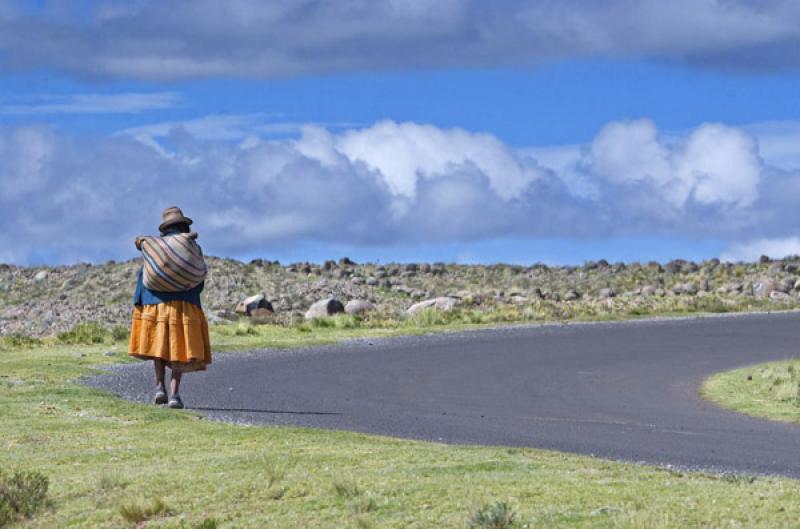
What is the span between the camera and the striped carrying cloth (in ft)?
58.8

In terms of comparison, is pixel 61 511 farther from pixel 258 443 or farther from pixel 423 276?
pixel 423 276

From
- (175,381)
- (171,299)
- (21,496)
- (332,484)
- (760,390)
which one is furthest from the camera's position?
(760,390)

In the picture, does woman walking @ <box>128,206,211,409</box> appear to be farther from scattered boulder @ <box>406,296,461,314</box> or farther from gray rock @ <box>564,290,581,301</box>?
gray rock @ <box>564,290,581,301</box>

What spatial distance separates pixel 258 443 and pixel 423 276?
57.9 metres

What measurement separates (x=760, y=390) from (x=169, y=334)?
9.93m

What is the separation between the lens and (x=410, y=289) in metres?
62.8

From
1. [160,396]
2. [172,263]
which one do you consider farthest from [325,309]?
[172,263]

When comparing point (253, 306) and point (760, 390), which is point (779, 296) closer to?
point (253, 306)

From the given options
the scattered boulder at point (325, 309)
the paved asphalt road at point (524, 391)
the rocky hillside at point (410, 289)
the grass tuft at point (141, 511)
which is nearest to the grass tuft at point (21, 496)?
the grass tuft at point (141, 511)

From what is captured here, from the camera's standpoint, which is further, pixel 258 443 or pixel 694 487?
pixel 258 443

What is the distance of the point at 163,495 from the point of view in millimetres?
11609

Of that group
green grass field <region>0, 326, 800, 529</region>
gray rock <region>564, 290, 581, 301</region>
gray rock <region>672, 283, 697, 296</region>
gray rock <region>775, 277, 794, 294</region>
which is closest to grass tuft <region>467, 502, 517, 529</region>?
green grass field <region>0, 326, 800, 529</region>

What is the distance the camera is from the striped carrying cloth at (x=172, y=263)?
58.8ft

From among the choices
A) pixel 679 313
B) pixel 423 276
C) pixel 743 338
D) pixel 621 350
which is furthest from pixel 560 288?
pixel 621 350
